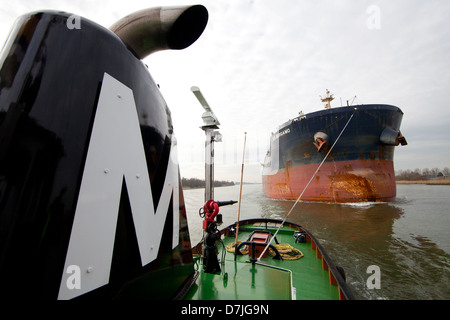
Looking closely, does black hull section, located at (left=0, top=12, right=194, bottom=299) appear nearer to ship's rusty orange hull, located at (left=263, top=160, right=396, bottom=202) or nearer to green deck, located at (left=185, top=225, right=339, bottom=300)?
green deck, located at (left=185, top=225, right=339, bottom=300)

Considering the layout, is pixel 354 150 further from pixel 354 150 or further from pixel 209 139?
pixel 209 139

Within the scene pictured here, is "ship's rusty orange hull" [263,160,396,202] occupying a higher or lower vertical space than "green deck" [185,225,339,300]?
higher

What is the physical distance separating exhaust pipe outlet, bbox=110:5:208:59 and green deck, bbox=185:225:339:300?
9.90ft

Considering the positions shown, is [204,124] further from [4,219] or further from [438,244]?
[438,244]

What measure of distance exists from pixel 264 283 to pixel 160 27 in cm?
360

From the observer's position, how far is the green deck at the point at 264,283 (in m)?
2.82

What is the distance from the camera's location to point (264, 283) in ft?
10.4

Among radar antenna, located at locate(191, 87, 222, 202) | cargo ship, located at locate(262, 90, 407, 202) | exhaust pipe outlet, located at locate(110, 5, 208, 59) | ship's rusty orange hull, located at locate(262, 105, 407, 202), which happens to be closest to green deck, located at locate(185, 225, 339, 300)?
radar antenna, located at locate(191, 87, 222, 202)

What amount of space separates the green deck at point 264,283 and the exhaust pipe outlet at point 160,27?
3017 mm

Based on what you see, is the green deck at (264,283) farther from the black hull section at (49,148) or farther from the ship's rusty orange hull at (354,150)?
the ship's rusty orange hull at (354,150)

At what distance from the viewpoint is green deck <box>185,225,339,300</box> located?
282 centimetres

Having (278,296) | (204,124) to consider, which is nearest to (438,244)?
(278,296)

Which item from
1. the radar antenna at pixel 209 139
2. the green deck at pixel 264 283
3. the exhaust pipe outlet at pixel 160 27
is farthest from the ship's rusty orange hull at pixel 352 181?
the exhaust pipe outlet at pixel 160 27
